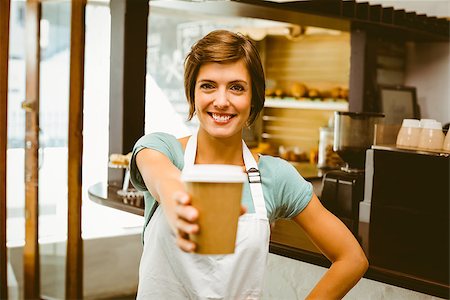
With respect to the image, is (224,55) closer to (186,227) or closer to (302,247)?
(186,227)

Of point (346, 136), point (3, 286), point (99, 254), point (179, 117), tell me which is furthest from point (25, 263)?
point (346, 136)

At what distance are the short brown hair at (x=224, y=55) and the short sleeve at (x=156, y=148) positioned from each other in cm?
14

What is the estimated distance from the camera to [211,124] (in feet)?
5.35

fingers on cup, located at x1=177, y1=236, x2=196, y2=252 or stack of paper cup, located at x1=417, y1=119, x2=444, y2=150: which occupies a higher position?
stack of paper cup, located at x1=417, y1=119, x2=444, y2=150

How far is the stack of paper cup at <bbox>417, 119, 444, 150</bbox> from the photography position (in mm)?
2541

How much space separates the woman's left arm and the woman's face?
1.19 feet

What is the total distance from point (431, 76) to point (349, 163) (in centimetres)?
301

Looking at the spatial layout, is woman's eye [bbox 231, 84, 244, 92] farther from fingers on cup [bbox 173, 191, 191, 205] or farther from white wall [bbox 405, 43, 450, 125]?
white wall [bbox 405, 43, 450, 125]

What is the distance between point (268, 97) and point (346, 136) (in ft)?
9.96

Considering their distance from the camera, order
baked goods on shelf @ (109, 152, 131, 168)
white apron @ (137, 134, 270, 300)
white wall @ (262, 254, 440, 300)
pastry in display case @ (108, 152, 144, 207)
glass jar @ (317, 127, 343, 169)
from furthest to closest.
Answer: glass jar @ (317, 127, 343, 169)
baked goods on shelf @ (109, 152, 131, 168)
pastry in display case @ (108, 152, 144, 207)
white wall @ (262, 254, 440, 300)
white apron @ (137, 134, 270, 300)

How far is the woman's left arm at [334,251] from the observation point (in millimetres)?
1767

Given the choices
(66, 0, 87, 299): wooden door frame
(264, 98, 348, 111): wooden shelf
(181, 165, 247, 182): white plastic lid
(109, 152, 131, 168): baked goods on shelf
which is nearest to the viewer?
(181, 165, 247, 182): white plastic lid

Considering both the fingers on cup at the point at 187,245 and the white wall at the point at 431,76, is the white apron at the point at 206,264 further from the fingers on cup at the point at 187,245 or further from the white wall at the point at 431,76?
the white wall at the point at 431,76

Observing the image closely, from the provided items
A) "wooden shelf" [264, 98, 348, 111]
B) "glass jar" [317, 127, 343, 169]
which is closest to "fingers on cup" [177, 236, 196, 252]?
"glass jar" [317, 127, 343, 169]
